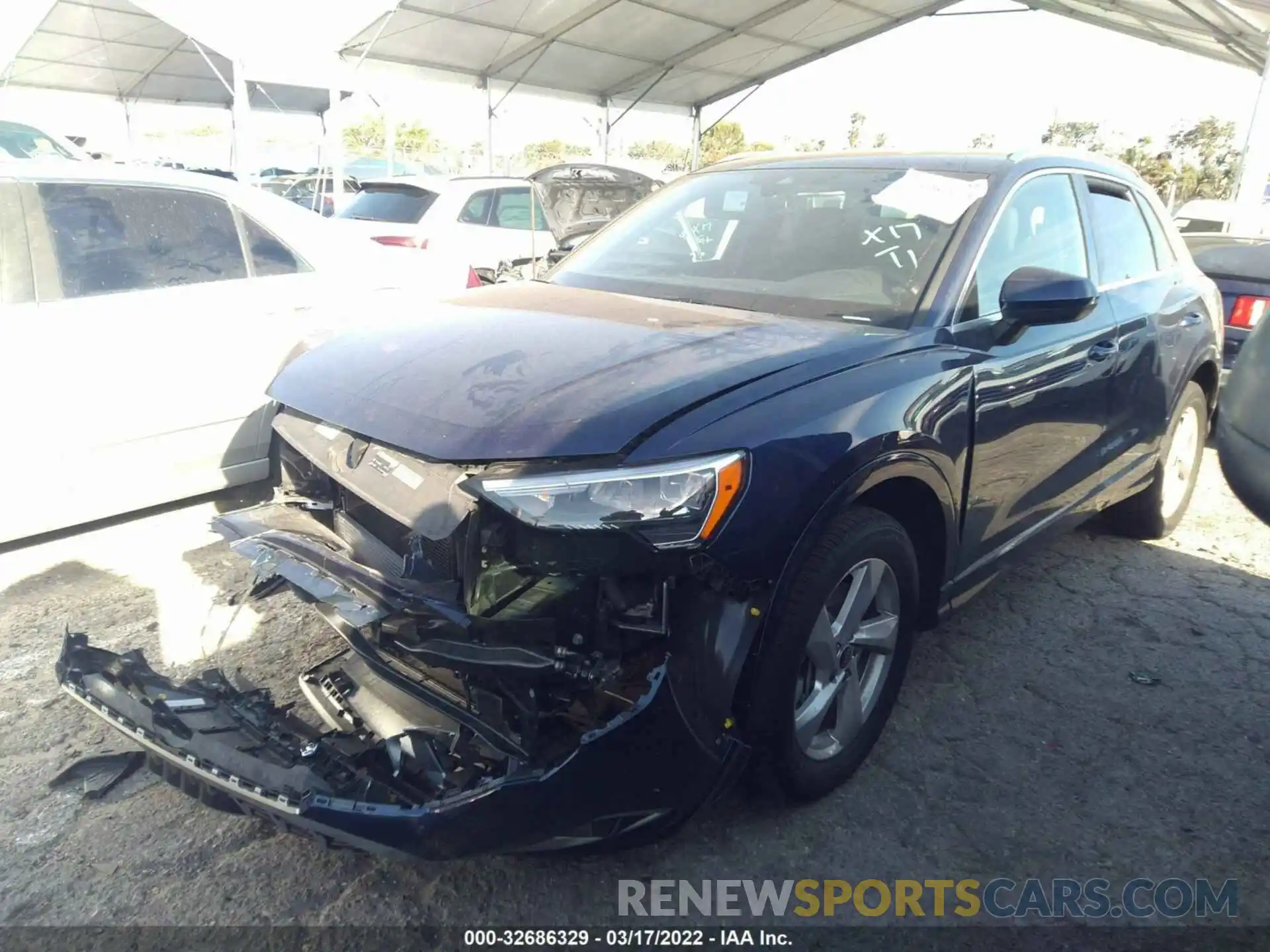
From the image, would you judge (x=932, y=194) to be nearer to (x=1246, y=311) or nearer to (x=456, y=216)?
(x=1246, y=311)

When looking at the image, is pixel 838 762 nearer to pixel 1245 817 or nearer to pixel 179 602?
pixel 1245 817

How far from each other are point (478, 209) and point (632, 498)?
26.0ft

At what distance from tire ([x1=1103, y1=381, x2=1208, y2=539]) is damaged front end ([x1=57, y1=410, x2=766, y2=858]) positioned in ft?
10.4

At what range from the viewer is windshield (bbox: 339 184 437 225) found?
9.06 meters

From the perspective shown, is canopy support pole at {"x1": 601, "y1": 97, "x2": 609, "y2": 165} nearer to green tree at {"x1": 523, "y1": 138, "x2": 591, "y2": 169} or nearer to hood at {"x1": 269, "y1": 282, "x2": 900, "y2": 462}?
green tree at {"x1": 523, "y1": 138, "x2": 591, "y2": 169}

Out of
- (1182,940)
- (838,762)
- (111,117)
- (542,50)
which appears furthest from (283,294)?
(111,117)

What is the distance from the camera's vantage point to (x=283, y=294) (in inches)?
170

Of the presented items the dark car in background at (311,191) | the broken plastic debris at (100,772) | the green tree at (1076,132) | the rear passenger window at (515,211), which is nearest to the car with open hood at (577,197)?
the rear passenger window at (515,211)

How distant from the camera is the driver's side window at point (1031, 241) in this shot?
2883mm

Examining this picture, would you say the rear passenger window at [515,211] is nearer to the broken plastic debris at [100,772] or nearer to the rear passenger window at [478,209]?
the rear passenger window at [478,209]

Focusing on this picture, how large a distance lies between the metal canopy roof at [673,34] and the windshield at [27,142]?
4349 mm

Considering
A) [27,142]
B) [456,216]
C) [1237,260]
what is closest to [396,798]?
[1237,260]

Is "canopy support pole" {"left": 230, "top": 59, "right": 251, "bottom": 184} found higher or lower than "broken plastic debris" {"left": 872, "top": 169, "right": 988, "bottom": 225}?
higher

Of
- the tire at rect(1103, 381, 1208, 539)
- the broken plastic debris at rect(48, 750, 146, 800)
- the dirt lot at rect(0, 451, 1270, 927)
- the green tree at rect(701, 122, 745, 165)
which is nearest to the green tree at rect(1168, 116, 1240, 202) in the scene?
the green tree at rect(701, 122, 745, 165)
